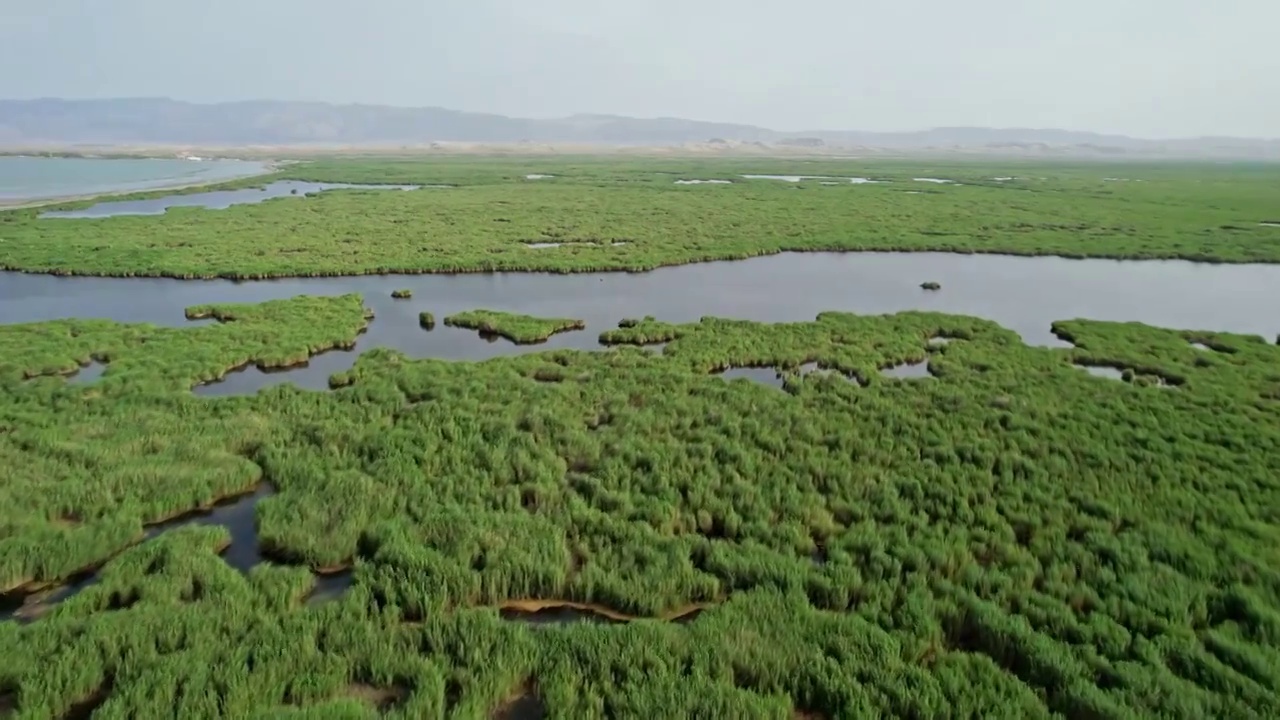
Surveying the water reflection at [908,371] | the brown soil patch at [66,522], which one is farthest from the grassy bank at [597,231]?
the brown soil patch at [66,522]

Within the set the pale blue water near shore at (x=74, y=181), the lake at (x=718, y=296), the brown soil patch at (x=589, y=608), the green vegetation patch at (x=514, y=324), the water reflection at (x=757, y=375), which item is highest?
the pale blue water near shore at (x=74, y=181)

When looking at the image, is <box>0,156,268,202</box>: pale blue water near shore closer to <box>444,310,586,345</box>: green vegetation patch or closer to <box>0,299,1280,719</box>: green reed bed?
<box>444,310,586,345</box>: green vegetation patch

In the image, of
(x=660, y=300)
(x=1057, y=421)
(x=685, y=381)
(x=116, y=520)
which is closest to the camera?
(x=116, y=520)

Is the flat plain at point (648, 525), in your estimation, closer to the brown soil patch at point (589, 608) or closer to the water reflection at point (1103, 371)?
the brown soil patch at point (589, 608)

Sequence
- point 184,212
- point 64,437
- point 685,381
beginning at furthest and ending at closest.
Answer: point 184,212 < point 685,381 < point 64,437

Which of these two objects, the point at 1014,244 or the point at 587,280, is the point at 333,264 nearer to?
the point at 587,280

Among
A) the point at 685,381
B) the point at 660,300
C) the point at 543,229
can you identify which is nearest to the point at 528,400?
the point at 685,381
